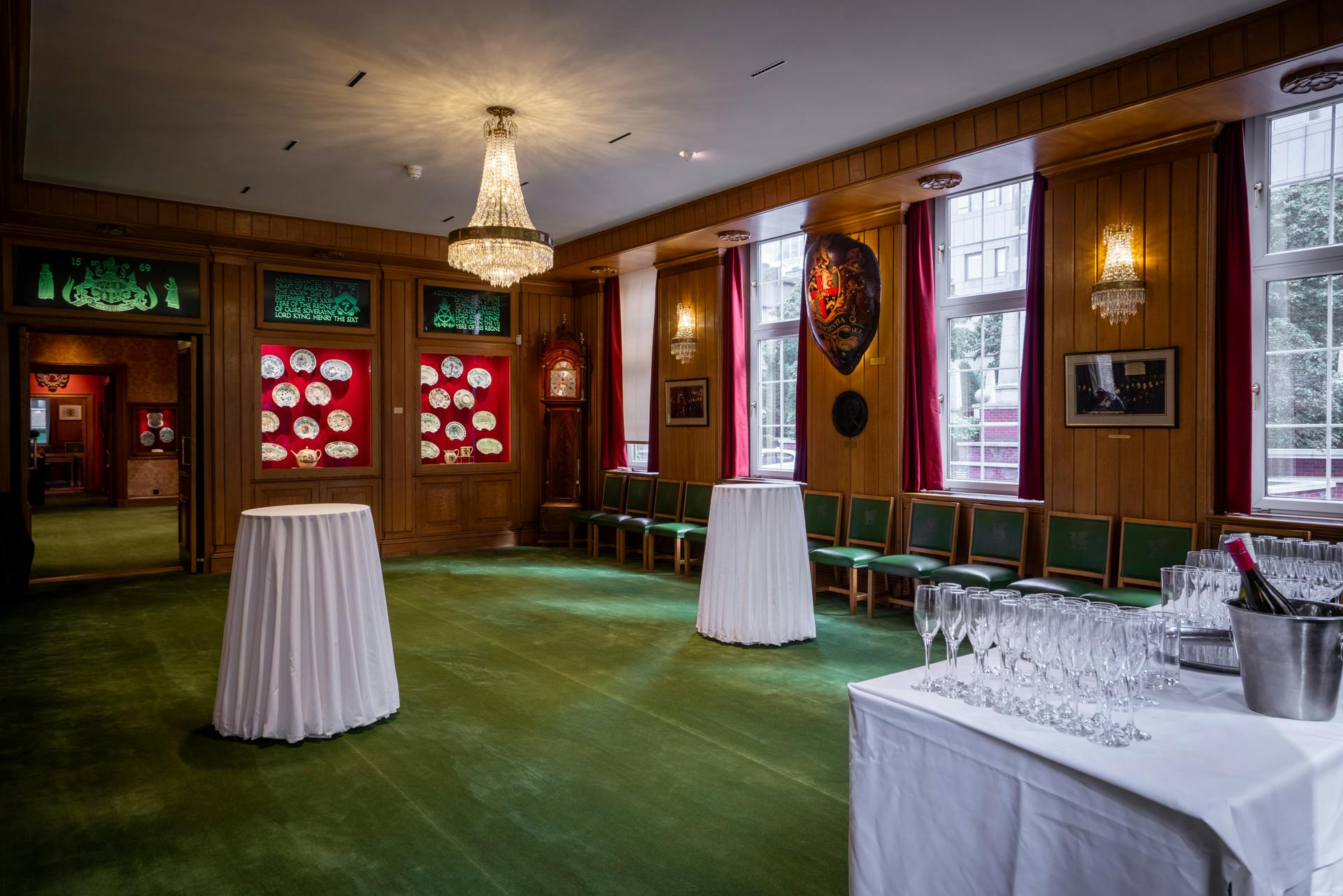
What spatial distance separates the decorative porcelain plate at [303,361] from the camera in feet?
28.9

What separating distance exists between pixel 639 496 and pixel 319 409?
11.8ft

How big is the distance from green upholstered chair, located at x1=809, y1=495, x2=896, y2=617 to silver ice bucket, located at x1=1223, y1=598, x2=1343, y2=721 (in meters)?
4.26

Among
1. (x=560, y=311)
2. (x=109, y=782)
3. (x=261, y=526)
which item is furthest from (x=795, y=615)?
(x=560, y=311)

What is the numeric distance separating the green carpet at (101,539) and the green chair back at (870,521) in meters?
6.76

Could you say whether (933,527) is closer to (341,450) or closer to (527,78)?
(527,78)

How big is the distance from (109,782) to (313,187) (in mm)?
5295

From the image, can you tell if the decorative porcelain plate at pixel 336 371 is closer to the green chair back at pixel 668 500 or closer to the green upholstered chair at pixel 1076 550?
the green chair back at pixel 668 500

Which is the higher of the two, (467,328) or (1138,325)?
(467,328)

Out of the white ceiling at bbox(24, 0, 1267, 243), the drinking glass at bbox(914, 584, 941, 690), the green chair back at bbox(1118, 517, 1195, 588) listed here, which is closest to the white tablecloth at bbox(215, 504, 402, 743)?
the white ceiling at bbox(24, 0, 1267, 243)

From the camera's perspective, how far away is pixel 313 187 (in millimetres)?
7125

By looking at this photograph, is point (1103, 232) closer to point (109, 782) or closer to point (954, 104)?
point (954, 104)

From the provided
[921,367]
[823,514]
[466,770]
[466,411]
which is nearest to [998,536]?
[921,367]

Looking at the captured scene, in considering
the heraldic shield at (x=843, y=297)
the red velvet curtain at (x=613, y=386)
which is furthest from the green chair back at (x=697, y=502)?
A: the heraldic shield at (x=843, y=297)

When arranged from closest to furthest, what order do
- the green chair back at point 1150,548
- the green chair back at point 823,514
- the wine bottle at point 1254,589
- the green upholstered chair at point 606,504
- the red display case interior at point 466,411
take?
the wine bottle at point 1254,589
the green chair back at point 1150,548
the green chair back at point 823,514
the green upholstered chair at point 606,504
the red display case interior at point 466,411
